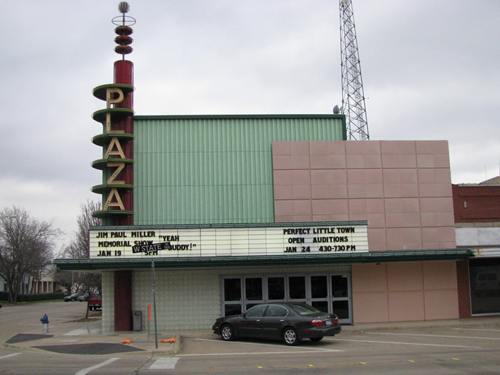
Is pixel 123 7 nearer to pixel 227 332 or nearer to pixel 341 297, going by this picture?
pixel 227 332

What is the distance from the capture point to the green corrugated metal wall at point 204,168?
88.2 feet

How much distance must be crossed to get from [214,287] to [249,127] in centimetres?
730

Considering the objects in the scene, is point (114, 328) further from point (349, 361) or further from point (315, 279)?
point (349, 361)

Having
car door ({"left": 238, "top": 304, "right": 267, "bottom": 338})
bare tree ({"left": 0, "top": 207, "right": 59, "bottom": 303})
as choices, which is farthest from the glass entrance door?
bare tree ({"left": 0, "top": 207, "right": 59, "bottom": 303})

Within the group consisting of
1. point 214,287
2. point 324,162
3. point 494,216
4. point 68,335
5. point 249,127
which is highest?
point 249,127

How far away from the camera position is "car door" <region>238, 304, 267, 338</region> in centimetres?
2060

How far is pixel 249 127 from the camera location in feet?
90.9

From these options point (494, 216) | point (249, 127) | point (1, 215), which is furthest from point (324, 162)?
point (1, 215)

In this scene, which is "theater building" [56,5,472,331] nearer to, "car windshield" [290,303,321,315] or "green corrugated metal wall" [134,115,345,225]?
"green corrugated metal wall" [134,115,345,225]

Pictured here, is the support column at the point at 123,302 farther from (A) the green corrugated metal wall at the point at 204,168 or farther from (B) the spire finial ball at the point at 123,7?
(B) the spire finial ball at the point at 123,7

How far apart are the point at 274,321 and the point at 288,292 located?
20.5 ft

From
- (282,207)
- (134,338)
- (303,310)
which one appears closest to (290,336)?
(303,310)

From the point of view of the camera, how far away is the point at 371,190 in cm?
2700

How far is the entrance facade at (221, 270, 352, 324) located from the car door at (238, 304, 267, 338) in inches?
202
